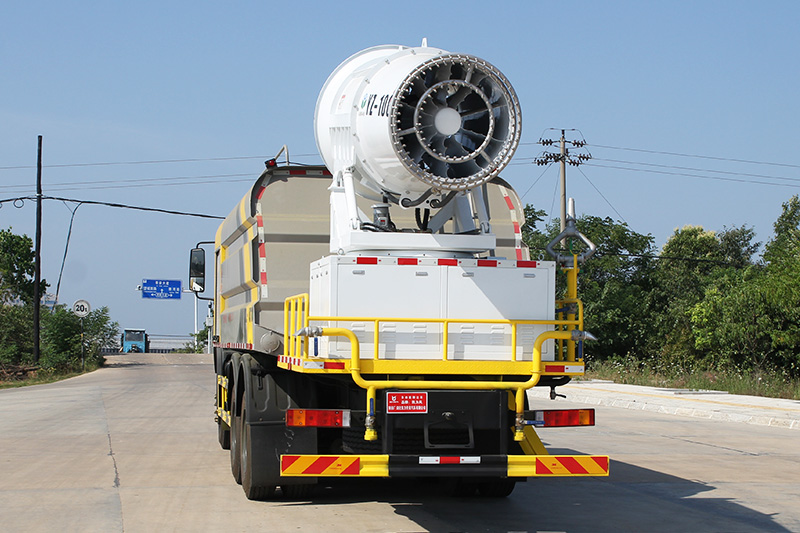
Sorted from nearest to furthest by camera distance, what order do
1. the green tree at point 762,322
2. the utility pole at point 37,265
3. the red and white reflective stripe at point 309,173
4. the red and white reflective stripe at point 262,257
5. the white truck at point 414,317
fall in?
1. the white truck at point 414,317
2. the red and white reflective stripe at point 262,257
3. the red and white reflective stripe at point 309,173
4. the green tree at point 762,322
5. the utility pole at point 37,265

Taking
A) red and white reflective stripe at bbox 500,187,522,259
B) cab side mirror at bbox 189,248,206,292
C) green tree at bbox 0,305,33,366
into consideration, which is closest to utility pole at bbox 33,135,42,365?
green tree at bbox 0,305,33,366

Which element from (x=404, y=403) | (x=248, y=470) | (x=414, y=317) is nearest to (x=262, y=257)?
(x=248, y=470)

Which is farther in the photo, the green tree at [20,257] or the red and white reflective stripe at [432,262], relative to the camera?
the green tree at [20,257]

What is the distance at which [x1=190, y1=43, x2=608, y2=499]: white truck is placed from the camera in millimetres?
7289

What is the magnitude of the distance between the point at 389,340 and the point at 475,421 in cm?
89

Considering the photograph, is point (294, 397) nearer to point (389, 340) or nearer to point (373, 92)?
point (389, 340)

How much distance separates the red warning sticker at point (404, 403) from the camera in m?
7.19

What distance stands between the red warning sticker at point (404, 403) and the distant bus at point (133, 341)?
77.3 m

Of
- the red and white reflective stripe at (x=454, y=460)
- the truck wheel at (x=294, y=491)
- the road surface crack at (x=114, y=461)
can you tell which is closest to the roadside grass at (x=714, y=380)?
the road surface crack at (x=114, y=461)

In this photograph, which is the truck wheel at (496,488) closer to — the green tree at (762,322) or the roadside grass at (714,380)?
the roadside grass at (714,380)

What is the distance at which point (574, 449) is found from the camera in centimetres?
1363

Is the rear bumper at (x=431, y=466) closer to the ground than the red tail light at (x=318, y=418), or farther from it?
closer to the ground

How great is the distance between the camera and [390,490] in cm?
1033

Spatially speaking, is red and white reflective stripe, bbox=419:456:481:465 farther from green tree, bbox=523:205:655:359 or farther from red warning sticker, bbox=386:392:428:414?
green tree, bbox=523:205:655:359
